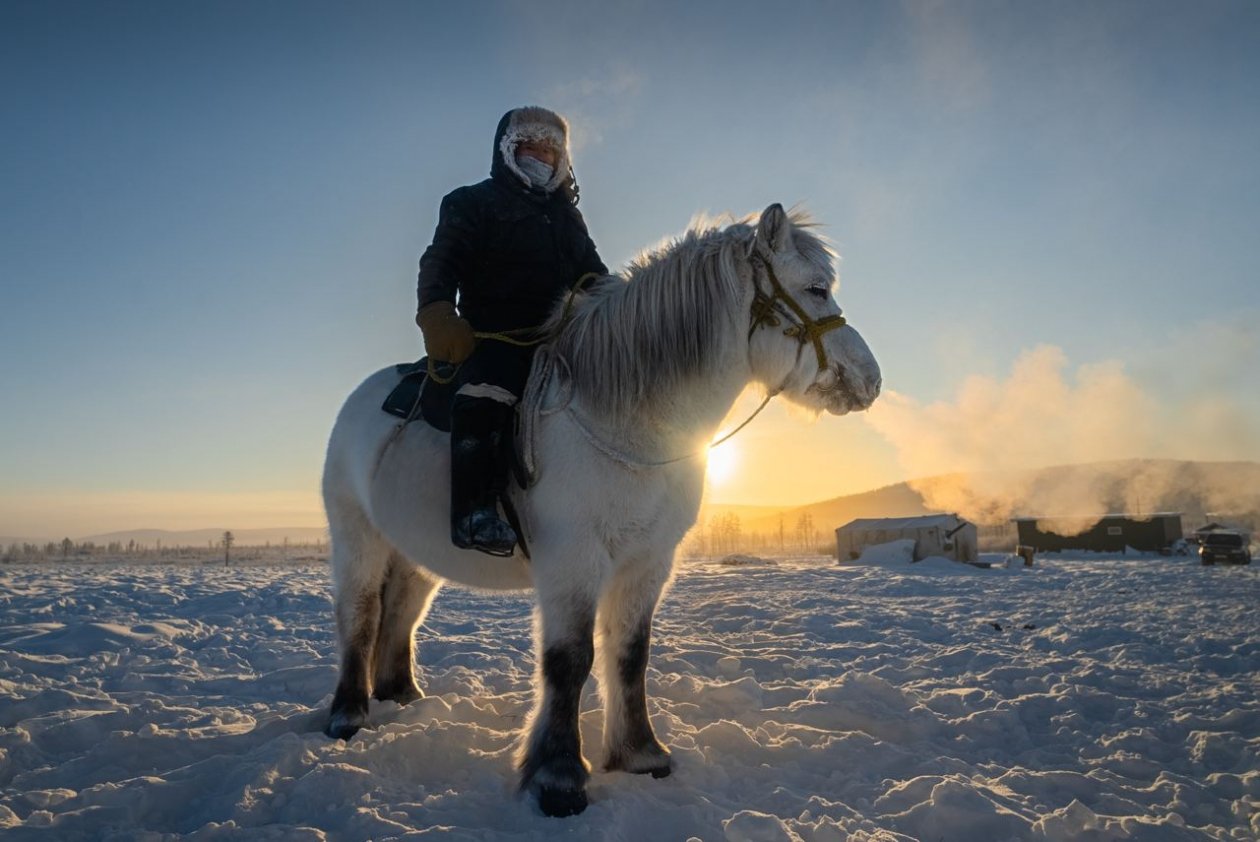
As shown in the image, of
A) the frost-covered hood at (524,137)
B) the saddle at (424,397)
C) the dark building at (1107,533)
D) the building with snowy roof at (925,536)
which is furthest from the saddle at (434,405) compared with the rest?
the dark building at (1107,533)

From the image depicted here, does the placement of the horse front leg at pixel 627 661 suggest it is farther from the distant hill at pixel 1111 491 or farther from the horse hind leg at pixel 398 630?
the distant hill at pixel 1111 491

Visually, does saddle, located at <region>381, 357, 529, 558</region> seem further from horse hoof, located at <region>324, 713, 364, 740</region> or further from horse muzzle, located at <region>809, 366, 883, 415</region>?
horse hoof, located at <region>324, 713, 364, 740</region>

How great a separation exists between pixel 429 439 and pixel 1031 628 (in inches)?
303

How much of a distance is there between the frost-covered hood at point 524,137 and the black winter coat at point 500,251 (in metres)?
0.01

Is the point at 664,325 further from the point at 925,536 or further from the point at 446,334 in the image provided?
the point at 925,536

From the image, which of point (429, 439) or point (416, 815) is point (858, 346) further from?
point (416, 815)

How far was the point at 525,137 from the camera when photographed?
3.46 meters

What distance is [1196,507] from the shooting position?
9956cm

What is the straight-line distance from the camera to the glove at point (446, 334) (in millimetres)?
3029

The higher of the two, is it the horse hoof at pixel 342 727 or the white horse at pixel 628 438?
the white horse at pixel 628 438

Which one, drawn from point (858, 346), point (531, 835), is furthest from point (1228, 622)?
point (531, 835)

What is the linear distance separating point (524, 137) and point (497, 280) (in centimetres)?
82

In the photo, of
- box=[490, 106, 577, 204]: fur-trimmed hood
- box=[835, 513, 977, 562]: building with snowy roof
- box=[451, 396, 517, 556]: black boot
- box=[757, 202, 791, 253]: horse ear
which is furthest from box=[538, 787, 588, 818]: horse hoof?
box=[835, 513, 977, 562]: building with snowy roof

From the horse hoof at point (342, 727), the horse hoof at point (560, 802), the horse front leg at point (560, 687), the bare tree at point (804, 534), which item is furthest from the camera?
the bare tree at point (804, 534)
